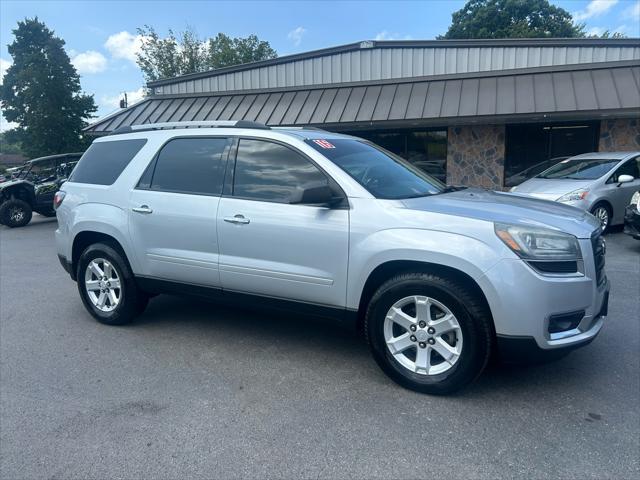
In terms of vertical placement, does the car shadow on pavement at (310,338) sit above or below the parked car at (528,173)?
below

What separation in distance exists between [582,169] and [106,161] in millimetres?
9011

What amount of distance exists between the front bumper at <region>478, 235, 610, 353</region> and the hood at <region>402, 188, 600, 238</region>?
0.71 feet

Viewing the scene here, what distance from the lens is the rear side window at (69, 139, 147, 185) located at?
476 centimetres

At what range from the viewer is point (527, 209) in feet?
11.3

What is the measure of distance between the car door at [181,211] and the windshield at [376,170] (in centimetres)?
96

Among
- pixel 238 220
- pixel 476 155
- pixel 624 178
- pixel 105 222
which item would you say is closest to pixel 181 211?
pixel 238 220

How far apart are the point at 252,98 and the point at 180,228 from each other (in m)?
12.7

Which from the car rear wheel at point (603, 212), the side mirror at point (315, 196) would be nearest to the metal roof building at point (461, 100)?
the car rear wheel at point (603, 212)

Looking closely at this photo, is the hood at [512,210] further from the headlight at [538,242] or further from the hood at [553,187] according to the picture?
the hood at [553,187]

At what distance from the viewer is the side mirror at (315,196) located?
135 inches

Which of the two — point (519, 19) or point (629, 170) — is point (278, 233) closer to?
point (629, 170)

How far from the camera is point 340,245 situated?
3.52 metres

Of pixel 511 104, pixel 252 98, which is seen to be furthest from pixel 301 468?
pixel 252 98

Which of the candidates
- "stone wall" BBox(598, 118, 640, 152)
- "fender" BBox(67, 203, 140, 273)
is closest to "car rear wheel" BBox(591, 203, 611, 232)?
"stone wall" BBox(598, 118, 640, 152)
